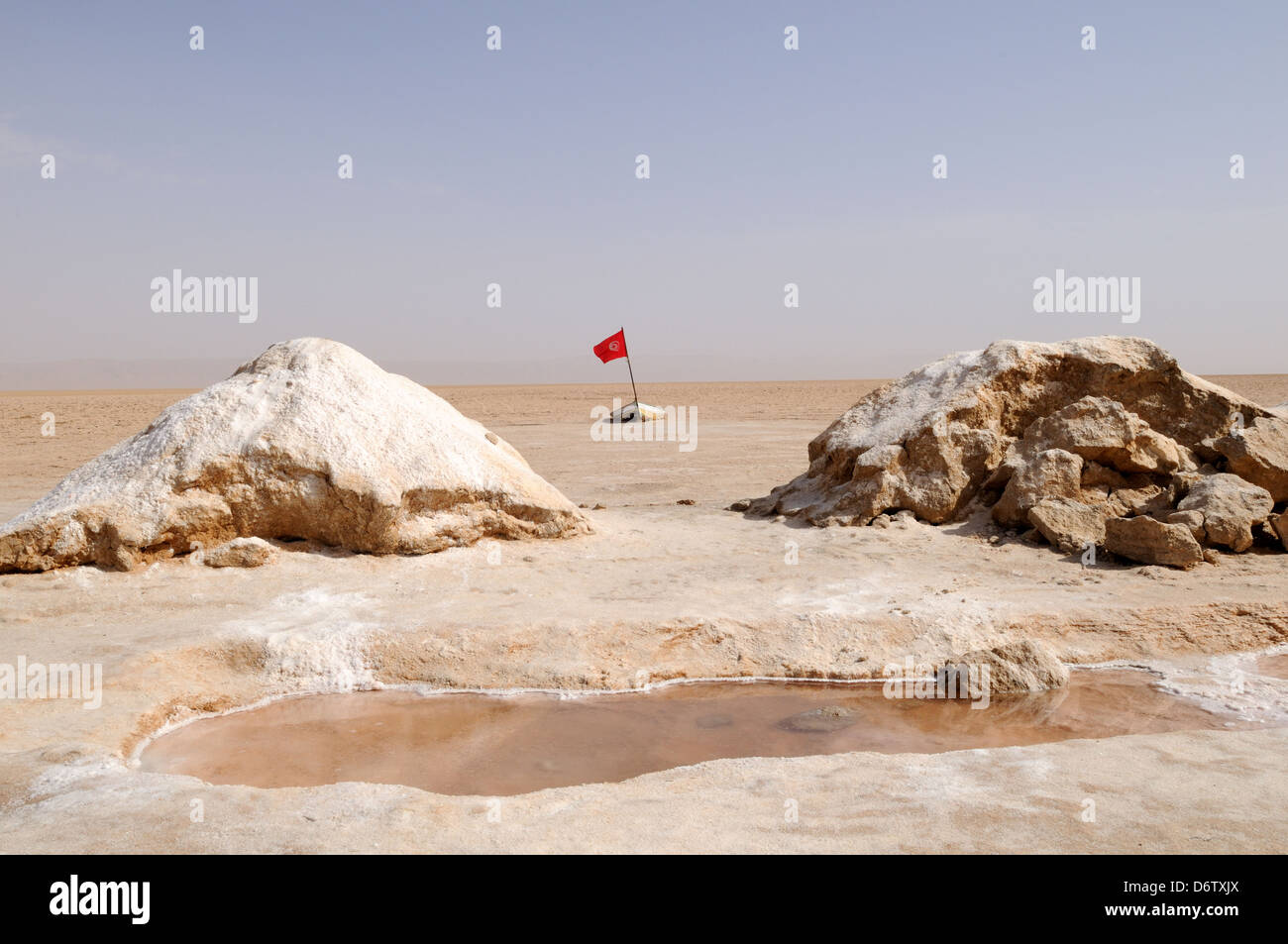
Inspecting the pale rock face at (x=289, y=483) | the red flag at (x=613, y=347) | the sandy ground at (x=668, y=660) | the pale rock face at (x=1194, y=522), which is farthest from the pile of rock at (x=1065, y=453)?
the red flag at (x=613, y=347)

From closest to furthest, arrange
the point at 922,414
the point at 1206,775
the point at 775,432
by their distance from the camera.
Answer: the point at 1206,775
the point at 922,414
the point at 775,432

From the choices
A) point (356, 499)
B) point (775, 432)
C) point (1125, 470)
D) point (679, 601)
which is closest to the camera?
point (679, 601)

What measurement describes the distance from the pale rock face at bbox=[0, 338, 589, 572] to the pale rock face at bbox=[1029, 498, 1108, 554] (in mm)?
3659

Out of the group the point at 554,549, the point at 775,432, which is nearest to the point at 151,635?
the point at 554,549

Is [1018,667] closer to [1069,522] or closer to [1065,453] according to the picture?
[1069,522]

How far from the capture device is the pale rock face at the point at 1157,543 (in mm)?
6820

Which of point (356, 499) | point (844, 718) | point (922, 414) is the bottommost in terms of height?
point (844, 718)

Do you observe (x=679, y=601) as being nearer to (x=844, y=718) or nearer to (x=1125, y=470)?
(x=844, y=718)

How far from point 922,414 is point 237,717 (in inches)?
244

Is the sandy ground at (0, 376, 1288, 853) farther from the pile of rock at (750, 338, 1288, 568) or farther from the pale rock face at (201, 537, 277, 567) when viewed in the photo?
the pile of rock at (750, 338, 1288, 568)

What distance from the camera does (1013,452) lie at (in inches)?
331

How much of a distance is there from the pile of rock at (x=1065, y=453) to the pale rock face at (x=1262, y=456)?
11mm

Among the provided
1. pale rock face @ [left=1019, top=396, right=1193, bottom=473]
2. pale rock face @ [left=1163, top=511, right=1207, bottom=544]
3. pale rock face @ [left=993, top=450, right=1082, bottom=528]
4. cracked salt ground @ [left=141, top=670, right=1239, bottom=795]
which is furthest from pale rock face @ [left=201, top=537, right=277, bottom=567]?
pale rock face @ [left=1163, top=511, right=1207, bottom=544]

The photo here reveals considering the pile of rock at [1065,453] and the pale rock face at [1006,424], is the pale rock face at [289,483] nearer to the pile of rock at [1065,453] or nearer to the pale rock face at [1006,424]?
the pale rock face at [1006,424]
